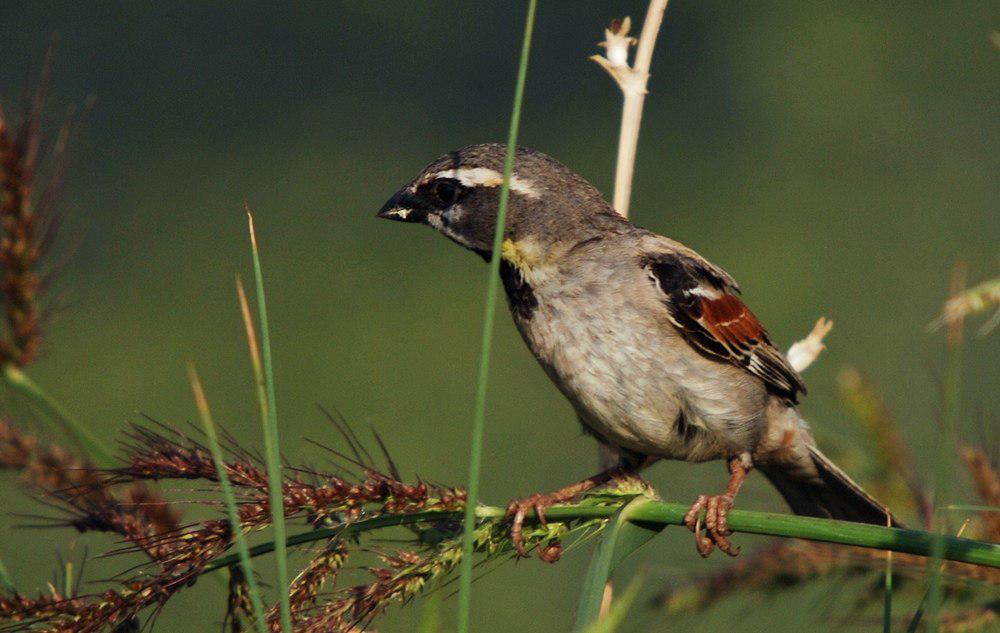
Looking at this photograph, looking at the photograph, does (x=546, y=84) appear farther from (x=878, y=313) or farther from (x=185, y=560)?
(x=185, y=560)

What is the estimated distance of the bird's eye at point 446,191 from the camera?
3.64 metres

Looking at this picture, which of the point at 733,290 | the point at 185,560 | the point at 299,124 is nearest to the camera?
the point at 185,560

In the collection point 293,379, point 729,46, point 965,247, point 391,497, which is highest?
point 729,46

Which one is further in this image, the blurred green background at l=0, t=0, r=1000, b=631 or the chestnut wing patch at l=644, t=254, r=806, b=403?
the blurred green background at l=0, t=0, r=1000, b=631

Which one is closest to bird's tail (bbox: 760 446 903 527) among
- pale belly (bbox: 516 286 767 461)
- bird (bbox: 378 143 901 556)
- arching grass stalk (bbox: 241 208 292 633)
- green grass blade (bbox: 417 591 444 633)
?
bird (bbox: 378 143 901 556)

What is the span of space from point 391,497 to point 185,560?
368 millimetres

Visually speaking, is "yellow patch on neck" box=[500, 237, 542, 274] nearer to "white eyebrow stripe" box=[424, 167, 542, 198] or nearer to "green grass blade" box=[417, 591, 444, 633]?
"white eyebrow stripe" box=[424, 167, 542, 198]

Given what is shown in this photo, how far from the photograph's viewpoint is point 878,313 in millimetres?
10312

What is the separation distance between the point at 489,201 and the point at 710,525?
106 centimetres

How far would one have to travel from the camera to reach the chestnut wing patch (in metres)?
3.75

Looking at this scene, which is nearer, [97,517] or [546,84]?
[97,517]

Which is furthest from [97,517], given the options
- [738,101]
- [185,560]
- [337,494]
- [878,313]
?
[738,101]

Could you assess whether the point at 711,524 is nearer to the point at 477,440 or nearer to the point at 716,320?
the point at 716,320

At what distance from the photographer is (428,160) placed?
10.3m
